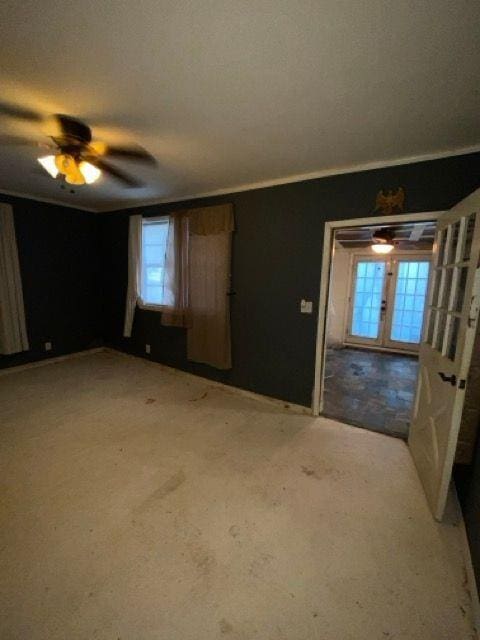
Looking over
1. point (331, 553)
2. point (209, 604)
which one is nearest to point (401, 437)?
A: point (331, 553)

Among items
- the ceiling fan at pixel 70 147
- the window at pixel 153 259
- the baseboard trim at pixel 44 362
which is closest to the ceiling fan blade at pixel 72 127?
the ceiling fan at pixel 70 147

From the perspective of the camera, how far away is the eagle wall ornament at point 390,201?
2.23m

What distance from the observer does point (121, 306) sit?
445 cm

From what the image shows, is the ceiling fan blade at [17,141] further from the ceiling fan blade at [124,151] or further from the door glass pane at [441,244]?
the door glass pane at [441,244]

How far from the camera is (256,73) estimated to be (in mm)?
1285

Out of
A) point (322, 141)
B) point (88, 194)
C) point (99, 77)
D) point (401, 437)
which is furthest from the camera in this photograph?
point (88, 194)

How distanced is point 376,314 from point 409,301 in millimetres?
644

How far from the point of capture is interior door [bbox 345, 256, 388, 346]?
564 cm

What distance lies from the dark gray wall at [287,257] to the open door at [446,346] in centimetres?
54

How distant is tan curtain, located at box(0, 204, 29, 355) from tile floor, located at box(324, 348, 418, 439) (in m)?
4.05

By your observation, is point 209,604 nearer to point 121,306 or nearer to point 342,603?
point 342,603

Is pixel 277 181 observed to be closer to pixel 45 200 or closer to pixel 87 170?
pixel 87 170

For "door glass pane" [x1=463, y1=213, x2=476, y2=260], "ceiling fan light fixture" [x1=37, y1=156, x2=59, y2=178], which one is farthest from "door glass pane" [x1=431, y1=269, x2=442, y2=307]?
"ceiling fan light fixture" [x1=37, y1=156, x2=59, y2=178]

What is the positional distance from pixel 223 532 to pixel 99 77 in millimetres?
2462
